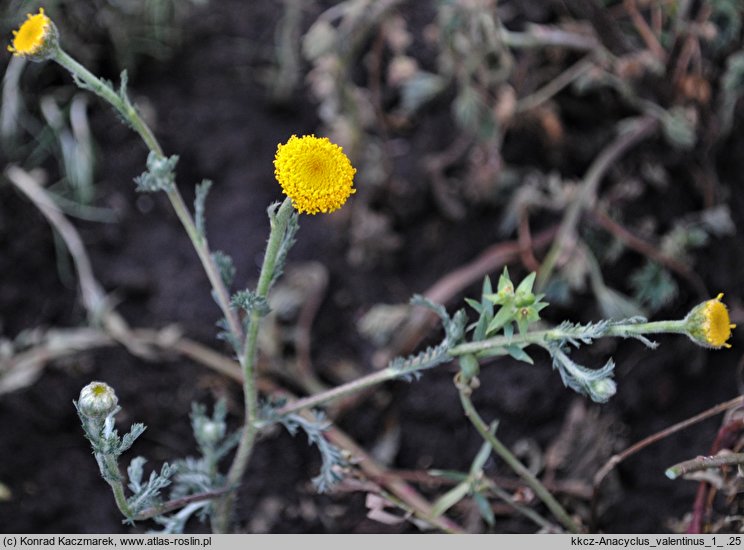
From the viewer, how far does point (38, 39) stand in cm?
96

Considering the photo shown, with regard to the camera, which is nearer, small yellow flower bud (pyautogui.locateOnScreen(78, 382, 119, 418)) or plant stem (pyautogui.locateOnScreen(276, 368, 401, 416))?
small yellow flower bud (pyautogui.locateOnScreen(78, 382, 119, 418))

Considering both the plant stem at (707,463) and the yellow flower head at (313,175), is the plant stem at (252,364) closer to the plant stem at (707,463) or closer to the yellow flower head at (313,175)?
the yellow flower head at (313,175)

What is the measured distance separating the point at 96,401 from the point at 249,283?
2.75 ft

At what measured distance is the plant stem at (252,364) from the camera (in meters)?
0.89

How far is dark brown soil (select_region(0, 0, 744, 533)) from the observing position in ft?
4.75

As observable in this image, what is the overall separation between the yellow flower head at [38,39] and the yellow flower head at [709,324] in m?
0.85

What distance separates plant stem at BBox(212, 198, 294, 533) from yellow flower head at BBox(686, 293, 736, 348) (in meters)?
0.48

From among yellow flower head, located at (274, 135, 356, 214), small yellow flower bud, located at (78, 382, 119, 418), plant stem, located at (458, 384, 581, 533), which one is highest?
yellow flower head, located at (274, 135, 356, 214)

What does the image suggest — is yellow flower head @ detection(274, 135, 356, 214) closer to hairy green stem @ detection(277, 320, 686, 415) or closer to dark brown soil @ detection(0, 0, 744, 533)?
hairy green stem @ detection(277, 320, 686, 415)

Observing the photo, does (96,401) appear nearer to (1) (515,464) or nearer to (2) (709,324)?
(1) (515,464)

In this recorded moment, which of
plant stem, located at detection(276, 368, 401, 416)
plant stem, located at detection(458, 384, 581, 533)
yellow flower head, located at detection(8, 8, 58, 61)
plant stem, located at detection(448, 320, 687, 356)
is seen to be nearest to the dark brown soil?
plant stem, located at detection(458, 384, 581, 533)

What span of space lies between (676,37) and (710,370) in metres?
0.67
